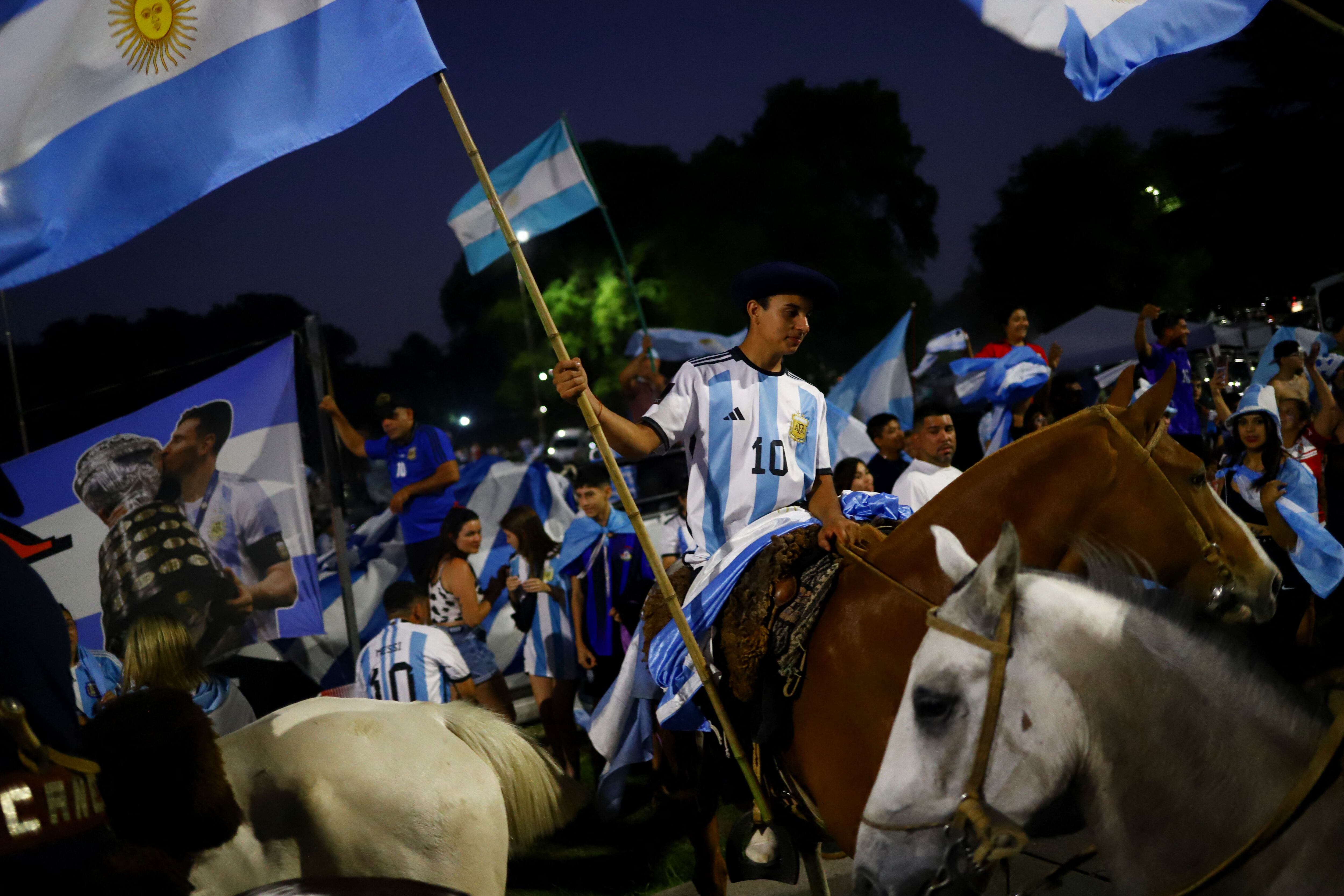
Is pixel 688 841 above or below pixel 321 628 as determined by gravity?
below

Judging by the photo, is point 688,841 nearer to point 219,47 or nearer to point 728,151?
point 219,47

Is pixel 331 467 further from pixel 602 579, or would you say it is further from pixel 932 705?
pixel 932 705

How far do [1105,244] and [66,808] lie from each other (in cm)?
4162

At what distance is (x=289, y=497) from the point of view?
6309mm

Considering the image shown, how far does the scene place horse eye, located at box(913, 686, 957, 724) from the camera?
1.90 metres

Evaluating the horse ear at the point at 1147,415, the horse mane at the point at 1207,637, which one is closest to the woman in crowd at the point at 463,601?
the horse ear at the point at 1147,415

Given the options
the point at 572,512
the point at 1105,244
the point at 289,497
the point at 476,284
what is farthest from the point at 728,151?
the point at 289,497

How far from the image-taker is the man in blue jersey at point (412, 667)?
4.98 metres

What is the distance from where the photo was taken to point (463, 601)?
673cm

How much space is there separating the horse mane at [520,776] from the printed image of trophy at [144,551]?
3525mm

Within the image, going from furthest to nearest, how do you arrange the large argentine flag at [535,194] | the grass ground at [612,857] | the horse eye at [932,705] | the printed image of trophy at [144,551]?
1. the large argentine flag at [535,194]
2. the printed image of trophy at [144,551]
3. the grass ground at [612,857]
4. the horse eye at [932,705]

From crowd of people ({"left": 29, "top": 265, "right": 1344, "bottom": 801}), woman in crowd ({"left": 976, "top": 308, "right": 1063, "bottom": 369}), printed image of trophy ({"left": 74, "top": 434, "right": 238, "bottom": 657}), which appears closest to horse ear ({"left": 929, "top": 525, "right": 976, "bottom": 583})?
crowd of people ({"left": 29, "top": 265, "right": 1344, "bottom": 801})

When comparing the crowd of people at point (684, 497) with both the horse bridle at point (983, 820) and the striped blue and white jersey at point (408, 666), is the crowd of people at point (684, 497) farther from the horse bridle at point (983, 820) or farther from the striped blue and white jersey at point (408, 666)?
the horse bridle at point (983, 820)

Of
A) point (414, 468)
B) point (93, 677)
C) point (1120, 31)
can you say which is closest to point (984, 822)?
point (1120, 31)
